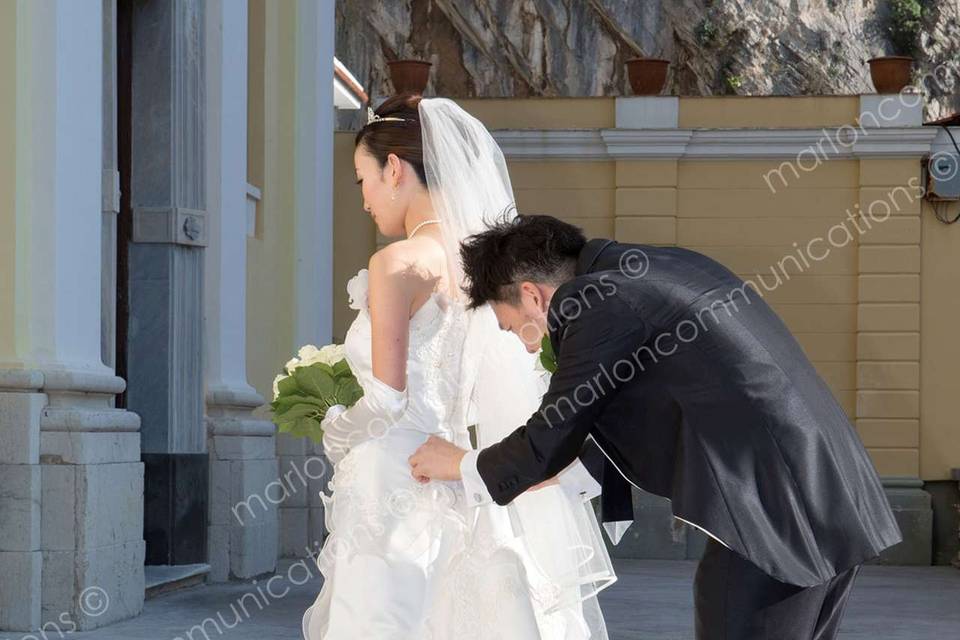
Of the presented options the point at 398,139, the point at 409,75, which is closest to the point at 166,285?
the point at 398,139

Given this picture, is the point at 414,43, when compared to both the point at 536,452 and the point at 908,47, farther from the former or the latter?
the point at 536,452

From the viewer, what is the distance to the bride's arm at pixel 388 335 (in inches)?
170

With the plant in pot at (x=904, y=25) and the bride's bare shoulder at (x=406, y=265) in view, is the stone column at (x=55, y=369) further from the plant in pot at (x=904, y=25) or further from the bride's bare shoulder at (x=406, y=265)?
the plant in pot at (x=904, y=25)

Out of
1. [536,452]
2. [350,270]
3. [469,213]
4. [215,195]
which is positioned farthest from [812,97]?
[536,452]

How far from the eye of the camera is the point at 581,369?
10.3ft

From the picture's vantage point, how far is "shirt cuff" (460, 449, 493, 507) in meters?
3.57

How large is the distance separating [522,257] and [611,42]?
29693 mm

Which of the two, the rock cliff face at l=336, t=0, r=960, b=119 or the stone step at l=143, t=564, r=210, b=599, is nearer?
the stone step at l=143, t=564, r=210, b=599

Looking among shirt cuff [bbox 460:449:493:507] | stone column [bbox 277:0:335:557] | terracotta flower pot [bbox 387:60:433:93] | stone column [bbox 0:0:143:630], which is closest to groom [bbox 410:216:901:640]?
shirt cuff [bbox 460:449:493:507]

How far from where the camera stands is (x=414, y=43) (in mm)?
31797

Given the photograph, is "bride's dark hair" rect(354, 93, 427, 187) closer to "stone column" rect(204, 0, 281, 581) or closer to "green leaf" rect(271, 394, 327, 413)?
"green leaf" rect(271, 394, 327, 413)

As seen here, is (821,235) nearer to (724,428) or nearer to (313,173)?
(313,173)

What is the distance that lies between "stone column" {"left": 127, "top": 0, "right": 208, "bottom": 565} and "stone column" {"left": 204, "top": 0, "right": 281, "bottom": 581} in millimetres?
282

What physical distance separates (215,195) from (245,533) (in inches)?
90.6
